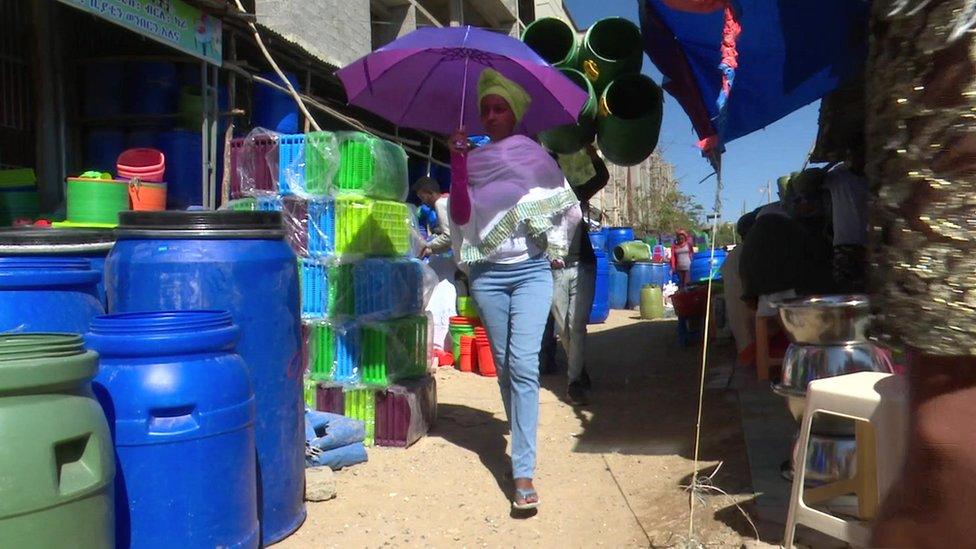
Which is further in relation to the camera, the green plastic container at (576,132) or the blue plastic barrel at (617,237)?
the blue plastic barrel at (617,237)

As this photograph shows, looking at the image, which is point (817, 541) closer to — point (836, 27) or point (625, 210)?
point (836, 27)

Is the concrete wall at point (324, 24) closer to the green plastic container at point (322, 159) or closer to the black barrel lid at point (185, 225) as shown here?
the green plastic container at point (322, 159)

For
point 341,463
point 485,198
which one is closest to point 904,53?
point 485,198

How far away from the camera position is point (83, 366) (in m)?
1.89

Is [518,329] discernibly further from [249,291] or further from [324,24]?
[324,24]

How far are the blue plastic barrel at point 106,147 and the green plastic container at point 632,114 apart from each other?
3.70m

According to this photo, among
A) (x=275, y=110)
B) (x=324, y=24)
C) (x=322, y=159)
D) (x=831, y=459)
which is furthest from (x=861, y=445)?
(x=324, y=24)

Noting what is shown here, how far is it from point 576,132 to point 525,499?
2879 millimetres

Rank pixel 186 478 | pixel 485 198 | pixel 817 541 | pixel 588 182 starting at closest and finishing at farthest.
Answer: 1. pixel 186 478
2. pixel 817 541
3. pixel 485 198
4. pixel 588 182

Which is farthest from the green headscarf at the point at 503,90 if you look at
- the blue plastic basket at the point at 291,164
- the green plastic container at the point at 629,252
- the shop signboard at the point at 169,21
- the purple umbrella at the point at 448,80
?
the green plastic container at the point at 629,252

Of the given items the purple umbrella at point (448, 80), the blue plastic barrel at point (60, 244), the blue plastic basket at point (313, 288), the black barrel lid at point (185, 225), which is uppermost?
the purple umbrella at point (448, 80)

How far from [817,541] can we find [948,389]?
46.9 inches

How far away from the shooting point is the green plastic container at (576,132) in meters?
4.96

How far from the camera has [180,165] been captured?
586 centimetres
